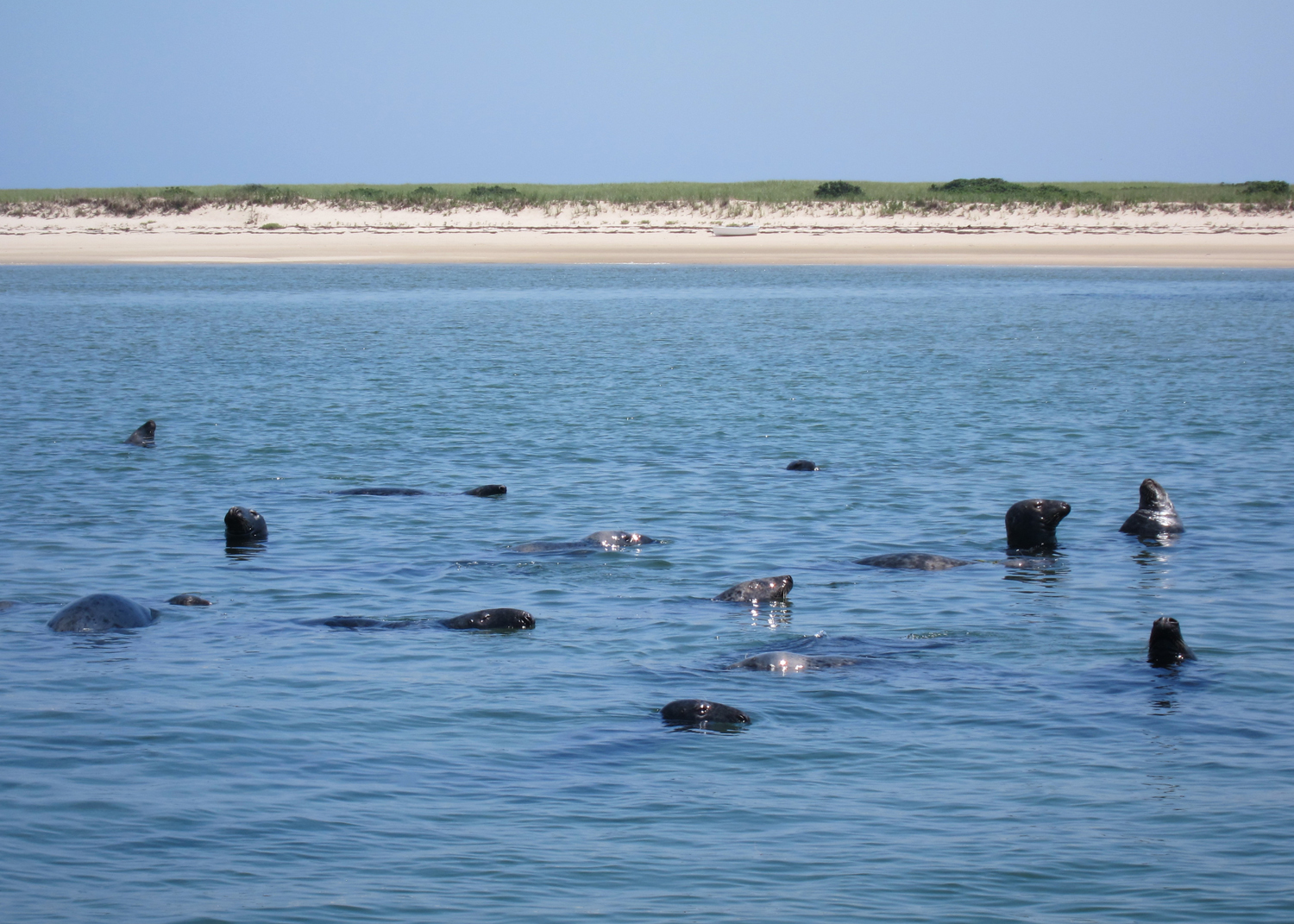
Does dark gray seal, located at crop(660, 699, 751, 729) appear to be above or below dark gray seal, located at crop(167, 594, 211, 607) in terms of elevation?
above

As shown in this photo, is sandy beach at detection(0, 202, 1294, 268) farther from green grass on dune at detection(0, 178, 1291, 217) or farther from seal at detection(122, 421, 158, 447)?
seal at detection(122, 421, 158, 447)

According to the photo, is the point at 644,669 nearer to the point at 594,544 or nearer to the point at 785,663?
the point at 785,663

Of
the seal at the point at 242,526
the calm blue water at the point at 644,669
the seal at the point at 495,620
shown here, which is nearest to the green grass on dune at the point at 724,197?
the calm blue water at the point at 644,669

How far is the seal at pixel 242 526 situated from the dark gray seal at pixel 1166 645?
7950 mm

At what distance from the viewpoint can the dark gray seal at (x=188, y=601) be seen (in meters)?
10.8

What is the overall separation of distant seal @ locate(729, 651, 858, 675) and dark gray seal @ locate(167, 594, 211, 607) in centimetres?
431

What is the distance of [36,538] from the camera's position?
→ 13.3 metres

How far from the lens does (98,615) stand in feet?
33.2

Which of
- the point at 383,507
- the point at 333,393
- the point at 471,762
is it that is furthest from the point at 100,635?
the point at 333,393

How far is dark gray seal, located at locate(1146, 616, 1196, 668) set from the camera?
9.17 m

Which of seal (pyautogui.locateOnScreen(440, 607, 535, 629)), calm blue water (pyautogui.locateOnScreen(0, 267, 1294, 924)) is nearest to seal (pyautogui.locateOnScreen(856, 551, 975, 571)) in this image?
calm blue water (pyautogui.locateOnScreen(0, 267, 1294, 924))

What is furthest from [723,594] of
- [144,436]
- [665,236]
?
[665,236]

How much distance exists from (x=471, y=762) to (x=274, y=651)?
2.64 metres

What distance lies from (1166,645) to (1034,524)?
352cm
